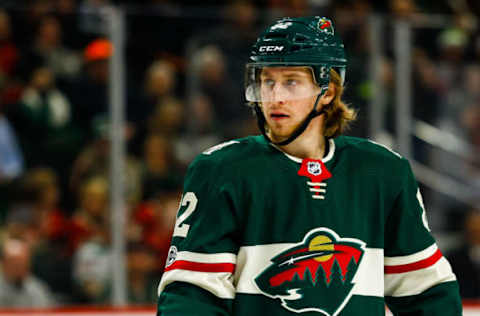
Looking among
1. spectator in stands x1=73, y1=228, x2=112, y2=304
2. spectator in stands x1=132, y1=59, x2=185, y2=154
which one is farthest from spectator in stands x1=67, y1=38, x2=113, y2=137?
spectator in stands x1=73, y1=228, x2=112, y2=304

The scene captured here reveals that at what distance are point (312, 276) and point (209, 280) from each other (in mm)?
207

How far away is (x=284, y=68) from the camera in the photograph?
6.12ft

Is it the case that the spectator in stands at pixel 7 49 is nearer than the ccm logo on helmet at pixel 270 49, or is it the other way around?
the ccm logo on helmet at pixel 270 49

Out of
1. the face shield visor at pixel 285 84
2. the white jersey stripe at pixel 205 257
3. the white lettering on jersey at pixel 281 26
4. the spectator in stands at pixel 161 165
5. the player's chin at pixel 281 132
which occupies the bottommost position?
the spectator in stands at pixel 161 165

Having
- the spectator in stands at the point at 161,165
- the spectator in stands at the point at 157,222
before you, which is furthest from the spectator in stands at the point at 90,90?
the spectator in stands at the point at 157,222

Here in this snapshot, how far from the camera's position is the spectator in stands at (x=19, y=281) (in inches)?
155

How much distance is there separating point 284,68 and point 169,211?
8.30ft

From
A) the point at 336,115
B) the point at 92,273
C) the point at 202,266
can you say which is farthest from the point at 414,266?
the point at 92,273

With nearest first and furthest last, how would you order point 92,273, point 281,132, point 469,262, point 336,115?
point 281,132 < point 336,115 < point 92,273 < point 469,262

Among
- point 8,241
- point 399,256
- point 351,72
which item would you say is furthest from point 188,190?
point 351,72

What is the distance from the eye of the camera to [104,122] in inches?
168

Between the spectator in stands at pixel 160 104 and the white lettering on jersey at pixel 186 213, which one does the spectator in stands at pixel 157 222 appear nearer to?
the spectator in stands at pixel 160 104

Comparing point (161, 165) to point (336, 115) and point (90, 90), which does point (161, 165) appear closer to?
point (90, 90)

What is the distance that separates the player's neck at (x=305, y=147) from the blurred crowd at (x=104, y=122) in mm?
2364
